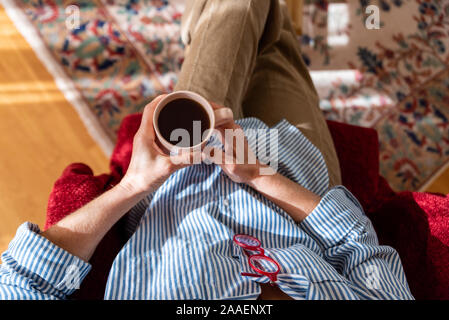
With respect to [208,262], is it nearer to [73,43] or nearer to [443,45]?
[73,43]

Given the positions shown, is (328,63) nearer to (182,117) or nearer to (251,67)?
(251,67)

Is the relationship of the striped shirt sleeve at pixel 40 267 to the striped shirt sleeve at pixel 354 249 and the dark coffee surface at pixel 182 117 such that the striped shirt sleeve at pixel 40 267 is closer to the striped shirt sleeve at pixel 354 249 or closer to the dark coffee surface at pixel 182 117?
the dark coffee surface at pixel 182 117

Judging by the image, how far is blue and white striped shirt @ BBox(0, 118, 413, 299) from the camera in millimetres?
746

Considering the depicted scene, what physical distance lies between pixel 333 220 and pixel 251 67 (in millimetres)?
486

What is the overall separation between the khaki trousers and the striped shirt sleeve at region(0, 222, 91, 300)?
1.58 feet

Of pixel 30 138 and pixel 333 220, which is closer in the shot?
pixel 333 220

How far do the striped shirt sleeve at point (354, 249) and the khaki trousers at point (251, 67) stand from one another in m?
0.16

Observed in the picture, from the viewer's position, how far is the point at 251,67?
111cm

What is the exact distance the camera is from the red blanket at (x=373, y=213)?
33.2 inches

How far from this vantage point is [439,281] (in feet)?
2.76

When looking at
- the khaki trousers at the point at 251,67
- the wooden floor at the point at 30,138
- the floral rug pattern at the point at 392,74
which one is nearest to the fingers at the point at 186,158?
the khaki trousers at the point at 251,67

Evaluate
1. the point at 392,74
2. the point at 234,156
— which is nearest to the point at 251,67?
the point at 234,156

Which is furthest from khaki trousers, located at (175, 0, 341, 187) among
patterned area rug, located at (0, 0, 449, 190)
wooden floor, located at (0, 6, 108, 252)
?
wooden floor, located at (0, 6, 108, 252)

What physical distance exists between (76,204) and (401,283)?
27.6 inches
